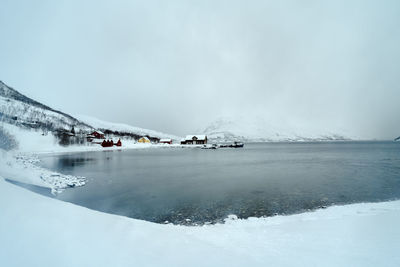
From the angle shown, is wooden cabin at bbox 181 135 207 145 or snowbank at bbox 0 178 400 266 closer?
snowbank at bbox 0 178 400 266

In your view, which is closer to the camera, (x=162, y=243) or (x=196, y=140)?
(x=162, y=243)

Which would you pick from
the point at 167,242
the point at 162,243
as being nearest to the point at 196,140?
the point at 167,242

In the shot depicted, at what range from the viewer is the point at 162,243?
585 centimetres

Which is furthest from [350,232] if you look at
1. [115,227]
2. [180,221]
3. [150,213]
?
[150,213]

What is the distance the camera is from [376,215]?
998 cm

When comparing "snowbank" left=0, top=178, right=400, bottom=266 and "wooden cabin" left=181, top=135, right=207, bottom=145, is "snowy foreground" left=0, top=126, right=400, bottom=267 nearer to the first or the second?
"snowbank" left=0, top=178, right=400, bottom=266

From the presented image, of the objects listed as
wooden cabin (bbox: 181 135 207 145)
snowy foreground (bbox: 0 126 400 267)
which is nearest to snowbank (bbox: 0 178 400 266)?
snowy foreground (bbox: 0 126 400 267)

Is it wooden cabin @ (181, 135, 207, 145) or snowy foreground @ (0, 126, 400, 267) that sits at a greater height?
wooden cabin @ (181, 135, 207, 145)

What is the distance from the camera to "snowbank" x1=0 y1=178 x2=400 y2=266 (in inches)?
171

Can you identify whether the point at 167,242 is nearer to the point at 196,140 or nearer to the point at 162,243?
the point at 162,243

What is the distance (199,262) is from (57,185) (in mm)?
19432

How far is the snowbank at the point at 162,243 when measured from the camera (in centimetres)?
435

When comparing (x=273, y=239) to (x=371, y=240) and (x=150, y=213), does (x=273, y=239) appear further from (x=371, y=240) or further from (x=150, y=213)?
(x=150, y=213)

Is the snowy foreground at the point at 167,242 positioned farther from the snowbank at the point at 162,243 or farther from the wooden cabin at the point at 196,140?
the wooden cabin at the point at 196,140
